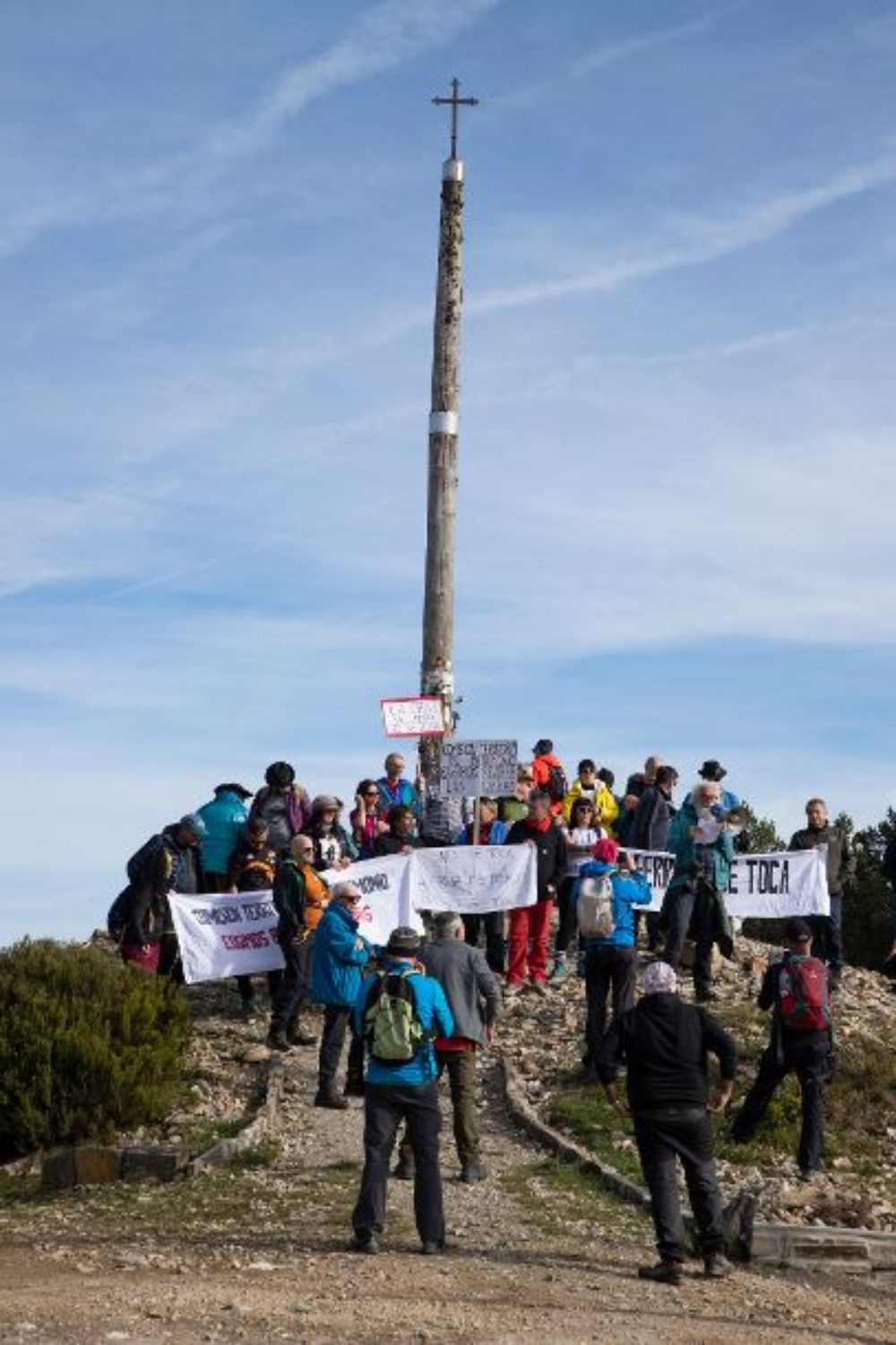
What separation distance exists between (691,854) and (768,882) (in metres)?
2.81

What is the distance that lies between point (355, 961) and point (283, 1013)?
3602mm

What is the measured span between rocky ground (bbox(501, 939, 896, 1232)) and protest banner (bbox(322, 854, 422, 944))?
170 cm

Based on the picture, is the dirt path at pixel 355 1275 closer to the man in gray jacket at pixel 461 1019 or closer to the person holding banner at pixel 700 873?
the man in gray jacket at pixel 461 1019

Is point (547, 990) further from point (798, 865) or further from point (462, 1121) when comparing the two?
point (462, 1121)

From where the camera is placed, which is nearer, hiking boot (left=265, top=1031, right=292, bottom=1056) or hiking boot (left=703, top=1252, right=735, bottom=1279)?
hiking boot (left=703, top=1252, right=735, bottom=1279)

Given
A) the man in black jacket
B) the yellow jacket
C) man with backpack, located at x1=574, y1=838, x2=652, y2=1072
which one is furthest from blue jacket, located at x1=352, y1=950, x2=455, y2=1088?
the yellow jacket

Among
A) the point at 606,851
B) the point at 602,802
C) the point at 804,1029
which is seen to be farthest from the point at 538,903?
the point at 804,1029

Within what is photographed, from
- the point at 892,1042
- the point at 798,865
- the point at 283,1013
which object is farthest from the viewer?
the point at 798,865

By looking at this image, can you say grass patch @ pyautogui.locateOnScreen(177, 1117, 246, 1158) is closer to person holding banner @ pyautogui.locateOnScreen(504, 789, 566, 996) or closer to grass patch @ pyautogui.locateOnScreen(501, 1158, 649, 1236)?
grass patch @ pyautogui.locateOnScreen(501, 1158, 649, 1236)

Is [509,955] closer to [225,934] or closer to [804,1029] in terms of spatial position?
[225,934]

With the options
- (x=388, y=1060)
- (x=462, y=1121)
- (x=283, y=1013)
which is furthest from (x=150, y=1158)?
(x=283, y=1013)

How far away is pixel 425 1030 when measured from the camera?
604 inches

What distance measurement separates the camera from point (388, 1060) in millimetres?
15281

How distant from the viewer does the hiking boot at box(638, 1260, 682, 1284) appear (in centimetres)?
1452
